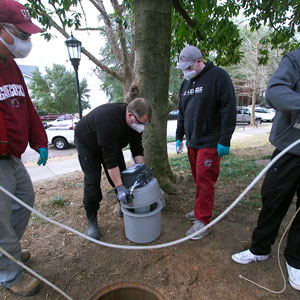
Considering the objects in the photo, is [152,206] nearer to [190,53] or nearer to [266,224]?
[266,224]

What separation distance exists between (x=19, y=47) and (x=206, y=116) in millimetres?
1633

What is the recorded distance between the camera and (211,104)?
222 centimetres

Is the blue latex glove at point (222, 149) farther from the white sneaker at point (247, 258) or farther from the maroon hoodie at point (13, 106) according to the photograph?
the maroon hoodie at point (13, 106)

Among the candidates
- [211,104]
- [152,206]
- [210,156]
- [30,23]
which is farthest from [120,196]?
[30,23]

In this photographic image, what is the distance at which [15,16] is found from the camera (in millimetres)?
1488

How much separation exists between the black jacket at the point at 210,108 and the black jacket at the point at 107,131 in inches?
24.7

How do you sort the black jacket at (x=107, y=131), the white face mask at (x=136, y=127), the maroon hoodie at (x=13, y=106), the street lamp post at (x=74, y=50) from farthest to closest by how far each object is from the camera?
the street lamp post at (x=74, y=50)
the white face mask at (x=136, y=127)
the black jacket at (x=107, y=131)
the maroon hoodie at (x=13, y=106)

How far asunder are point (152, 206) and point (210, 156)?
765mm

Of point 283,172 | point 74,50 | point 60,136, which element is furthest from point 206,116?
point 60,136

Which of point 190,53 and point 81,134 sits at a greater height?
point 190,53

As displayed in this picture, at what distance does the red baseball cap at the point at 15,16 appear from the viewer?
144 centimetres

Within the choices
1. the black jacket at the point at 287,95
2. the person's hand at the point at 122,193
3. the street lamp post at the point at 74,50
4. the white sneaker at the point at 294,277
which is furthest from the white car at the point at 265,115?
the person's hand at the point at 122,193

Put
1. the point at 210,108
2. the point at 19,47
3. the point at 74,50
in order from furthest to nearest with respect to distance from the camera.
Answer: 1. the point at 74,50
2. the point at 210,108
3. the point at 19,47

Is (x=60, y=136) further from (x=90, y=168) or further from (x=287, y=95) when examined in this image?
(x=287, y=95)
